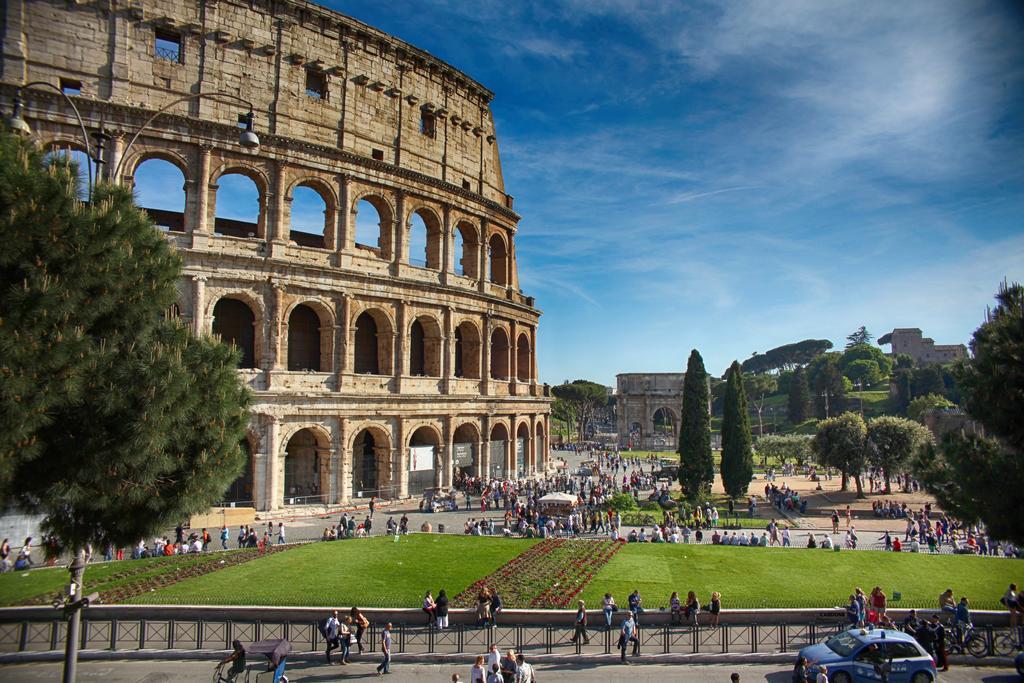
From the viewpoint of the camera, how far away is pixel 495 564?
20781mm

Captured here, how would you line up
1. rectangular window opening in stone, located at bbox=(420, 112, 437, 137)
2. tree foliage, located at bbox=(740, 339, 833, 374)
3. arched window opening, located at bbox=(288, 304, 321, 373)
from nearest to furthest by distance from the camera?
arched window opening, located at bbox=(288, 304, 321, 373)
rectangular window opening in stone, located at bbox=(420, 112, 437, 137)
tree foliage, located at bbox=(740, 339, 833, 374)

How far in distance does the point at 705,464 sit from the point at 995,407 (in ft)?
90.0

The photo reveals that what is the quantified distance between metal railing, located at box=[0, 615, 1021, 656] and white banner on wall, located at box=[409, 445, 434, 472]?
17.9 metres

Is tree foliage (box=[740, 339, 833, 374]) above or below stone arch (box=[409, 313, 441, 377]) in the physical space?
above

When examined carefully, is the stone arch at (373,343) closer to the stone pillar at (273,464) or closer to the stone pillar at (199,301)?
the stone pillar at (273,464)

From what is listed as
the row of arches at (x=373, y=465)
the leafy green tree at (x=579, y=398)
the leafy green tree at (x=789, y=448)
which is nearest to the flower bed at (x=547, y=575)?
the row of arches at (x=373, y=465)

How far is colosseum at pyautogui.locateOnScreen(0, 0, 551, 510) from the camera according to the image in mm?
26250

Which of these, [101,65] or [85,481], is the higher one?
[101,65]

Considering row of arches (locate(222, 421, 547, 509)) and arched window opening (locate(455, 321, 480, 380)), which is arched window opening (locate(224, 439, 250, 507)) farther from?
arched window opening (locate(455, 321, 480, 380))

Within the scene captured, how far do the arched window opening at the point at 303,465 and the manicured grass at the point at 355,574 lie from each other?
7.90 metres

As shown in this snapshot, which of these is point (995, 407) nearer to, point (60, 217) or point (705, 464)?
point (60, 217)

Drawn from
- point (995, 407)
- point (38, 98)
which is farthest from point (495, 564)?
point (38, 98)

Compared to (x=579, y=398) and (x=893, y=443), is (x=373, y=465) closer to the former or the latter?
(x=893, y=443)

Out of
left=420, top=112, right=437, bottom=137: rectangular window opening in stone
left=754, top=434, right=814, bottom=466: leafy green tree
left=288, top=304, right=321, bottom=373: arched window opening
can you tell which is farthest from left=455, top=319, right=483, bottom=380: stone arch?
left=754, top=434, right=814, bottom=466: leafy green tree
